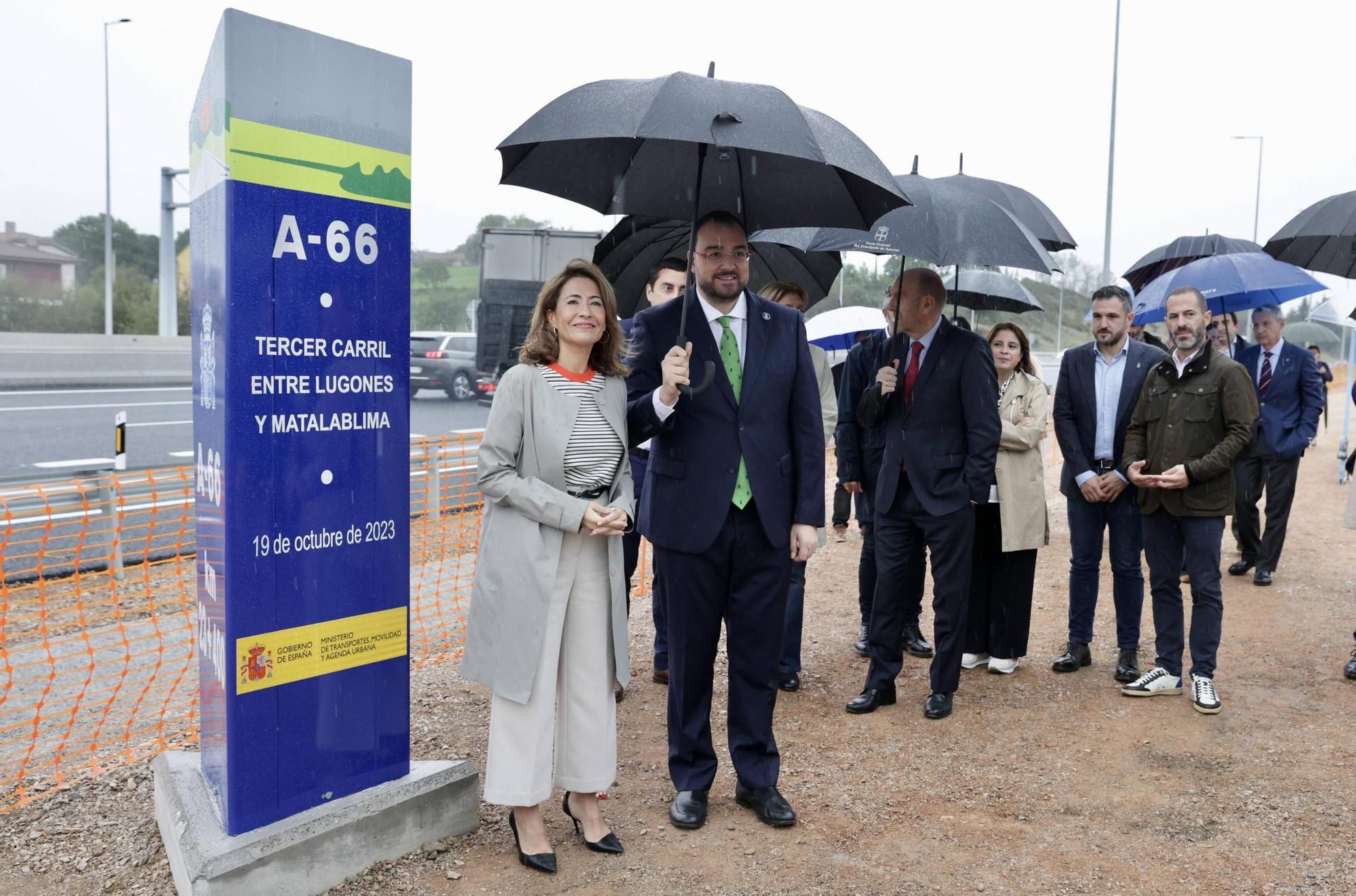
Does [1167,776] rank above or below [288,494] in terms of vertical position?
below

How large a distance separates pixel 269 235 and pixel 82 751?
9.14 feet

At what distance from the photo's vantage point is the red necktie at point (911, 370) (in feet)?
16.2

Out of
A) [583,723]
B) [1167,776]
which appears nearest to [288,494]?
[583,723]

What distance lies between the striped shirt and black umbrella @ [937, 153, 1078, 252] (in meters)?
3.08

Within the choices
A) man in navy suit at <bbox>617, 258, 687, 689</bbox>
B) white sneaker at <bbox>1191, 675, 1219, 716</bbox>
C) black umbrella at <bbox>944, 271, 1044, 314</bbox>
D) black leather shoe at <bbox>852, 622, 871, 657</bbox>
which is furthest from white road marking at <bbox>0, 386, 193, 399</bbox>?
white sneaker at <bbox>1191, 675, 1219, 716</bbox>

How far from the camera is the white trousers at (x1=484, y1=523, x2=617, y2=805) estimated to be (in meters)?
3.39

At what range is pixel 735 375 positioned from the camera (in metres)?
3.78

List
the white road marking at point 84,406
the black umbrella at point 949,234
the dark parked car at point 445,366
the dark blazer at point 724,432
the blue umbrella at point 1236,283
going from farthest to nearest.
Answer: the dark parked car at point 445,366
the white road marking at point 84,406
the blue umbrella at point 1236,283
the black umbrella at point 949,234
the dark blazer at point 724,432

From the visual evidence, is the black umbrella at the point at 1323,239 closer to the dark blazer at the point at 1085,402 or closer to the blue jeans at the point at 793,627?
the dark blazer at the point at 1085,402

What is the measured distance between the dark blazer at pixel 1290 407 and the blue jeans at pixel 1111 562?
2985mm

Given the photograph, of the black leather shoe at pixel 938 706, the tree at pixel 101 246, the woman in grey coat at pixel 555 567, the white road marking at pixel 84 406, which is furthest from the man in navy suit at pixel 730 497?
the tree at pixel 101 246

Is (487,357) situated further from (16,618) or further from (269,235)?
(269,235)

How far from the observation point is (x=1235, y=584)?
7.86m

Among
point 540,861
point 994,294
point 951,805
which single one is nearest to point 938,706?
point 951,805
